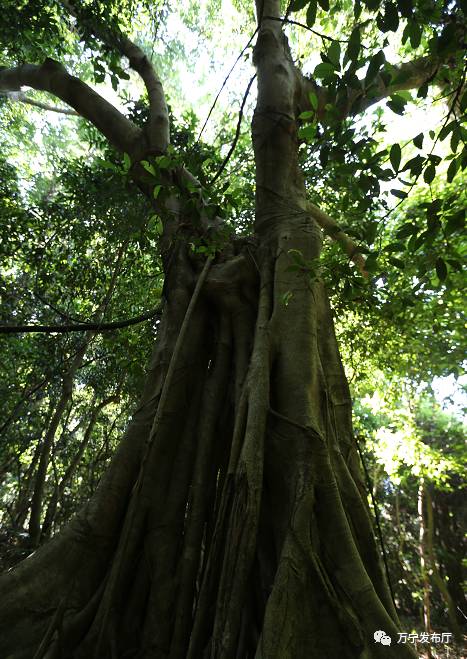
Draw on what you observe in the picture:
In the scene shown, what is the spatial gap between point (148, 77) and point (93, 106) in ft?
2.59

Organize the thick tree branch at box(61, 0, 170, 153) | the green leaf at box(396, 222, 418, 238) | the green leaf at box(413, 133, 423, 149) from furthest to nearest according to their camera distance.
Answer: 1. the thick tree branch at box(61, 0, 170, 153)
2. the green leaf at box(396, 222, 418, 238)
3. the green leaf at box(413, 133, 423, 149)

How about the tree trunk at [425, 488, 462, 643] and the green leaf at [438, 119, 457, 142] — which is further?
the tree trunk at [425, 488, 462, 643]

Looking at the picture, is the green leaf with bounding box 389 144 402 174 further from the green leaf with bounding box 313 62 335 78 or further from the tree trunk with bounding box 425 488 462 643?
the tree trunk with bounding box 425 488 462 643

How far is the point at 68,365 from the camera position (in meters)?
6.40

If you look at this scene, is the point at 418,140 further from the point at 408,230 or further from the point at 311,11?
the point at 311,11

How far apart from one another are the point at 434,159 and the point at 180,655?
2291 mm

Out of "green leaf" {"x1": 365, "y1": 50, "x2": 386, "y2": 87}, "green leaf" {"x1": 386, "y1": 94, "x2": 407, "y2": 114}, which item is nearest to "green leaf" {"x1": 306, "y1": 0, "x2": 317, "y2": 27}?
"green leaf" {"x1": 365, "y1": 50, "x2": 386, "y2": 87}

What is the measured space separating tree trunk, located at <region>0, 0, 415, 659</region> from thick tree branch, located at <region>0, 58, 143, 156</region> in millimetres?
1624

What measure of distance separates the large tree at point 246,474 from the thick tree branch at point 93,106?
1.15m

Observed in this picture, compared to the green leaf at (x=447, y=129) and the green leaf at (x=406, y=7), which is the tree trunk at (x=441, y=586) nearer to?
the green leaf at (x=447, y=129)

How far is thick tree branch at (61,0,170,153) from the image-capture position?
3.54 m

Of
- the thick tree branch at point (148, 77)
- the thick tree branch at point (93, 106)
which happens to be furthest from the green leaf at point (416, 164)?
the thick tree branch at point (93, 106)

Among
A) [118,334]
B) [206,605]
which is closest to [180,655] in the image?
[206,605]

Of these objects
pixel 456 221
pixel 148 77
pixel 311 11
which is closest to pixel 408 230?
pixel 456 221
